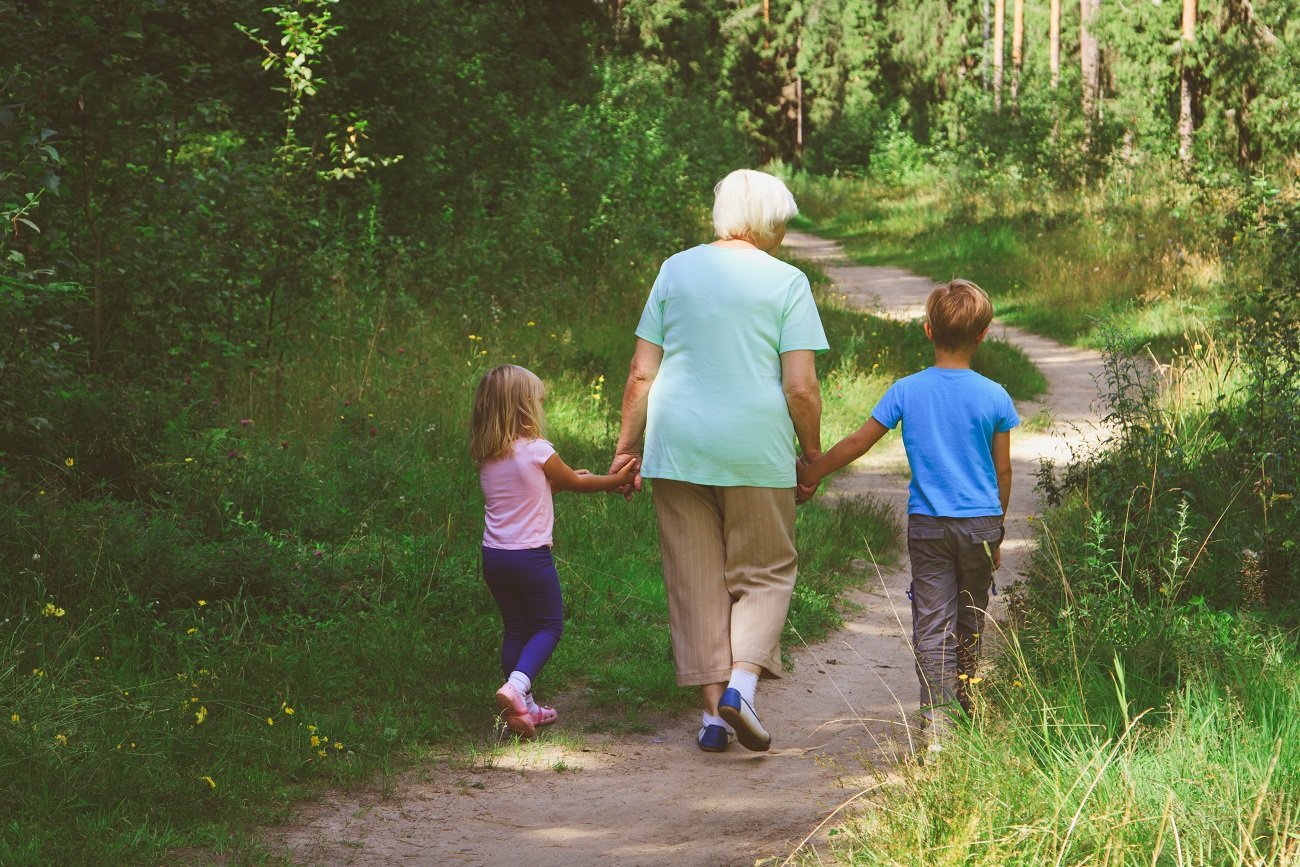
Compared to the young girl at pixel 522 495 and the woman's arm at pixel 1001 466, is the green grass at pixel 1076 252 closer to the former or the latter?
the woman's arm at pixel 1001 466

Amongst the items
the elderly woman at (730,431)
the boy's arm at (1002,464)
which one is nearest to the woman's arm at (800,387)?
the elderly woman at (730,431)

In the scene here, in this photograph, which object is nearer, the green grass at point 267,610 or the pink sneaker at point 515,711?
the green grass at point 267,610

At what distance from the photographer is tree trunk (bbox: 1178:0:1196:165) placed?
785 inches

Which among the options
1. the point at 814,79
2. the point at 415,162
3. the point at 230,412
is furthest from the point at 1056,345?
the point at 814,79

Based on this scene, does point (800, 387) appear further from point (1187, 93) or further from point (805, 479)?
point (1187, 93)

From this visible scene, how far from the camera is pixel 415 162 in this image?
12.5 m

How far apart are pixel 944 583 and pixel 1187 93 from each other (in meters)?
18.6

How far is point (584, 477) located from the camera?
4.98m

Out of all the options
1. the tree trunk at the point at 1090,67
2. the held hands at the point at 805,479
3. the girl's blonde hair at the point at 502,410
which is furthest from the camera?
the tree trunk at the point at 1090,67

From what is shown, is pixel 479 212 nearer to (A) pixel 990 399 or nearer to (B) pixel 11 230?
(B) pixel 11 230

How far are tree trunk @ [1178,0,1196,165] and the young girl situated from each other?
1747cm

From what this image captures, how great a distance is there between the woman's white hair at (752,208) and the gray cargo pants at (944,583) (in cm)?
119

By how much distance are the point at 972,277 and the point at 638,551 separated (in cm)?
1373

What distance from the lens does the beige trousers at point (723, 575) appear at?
15.2ft
